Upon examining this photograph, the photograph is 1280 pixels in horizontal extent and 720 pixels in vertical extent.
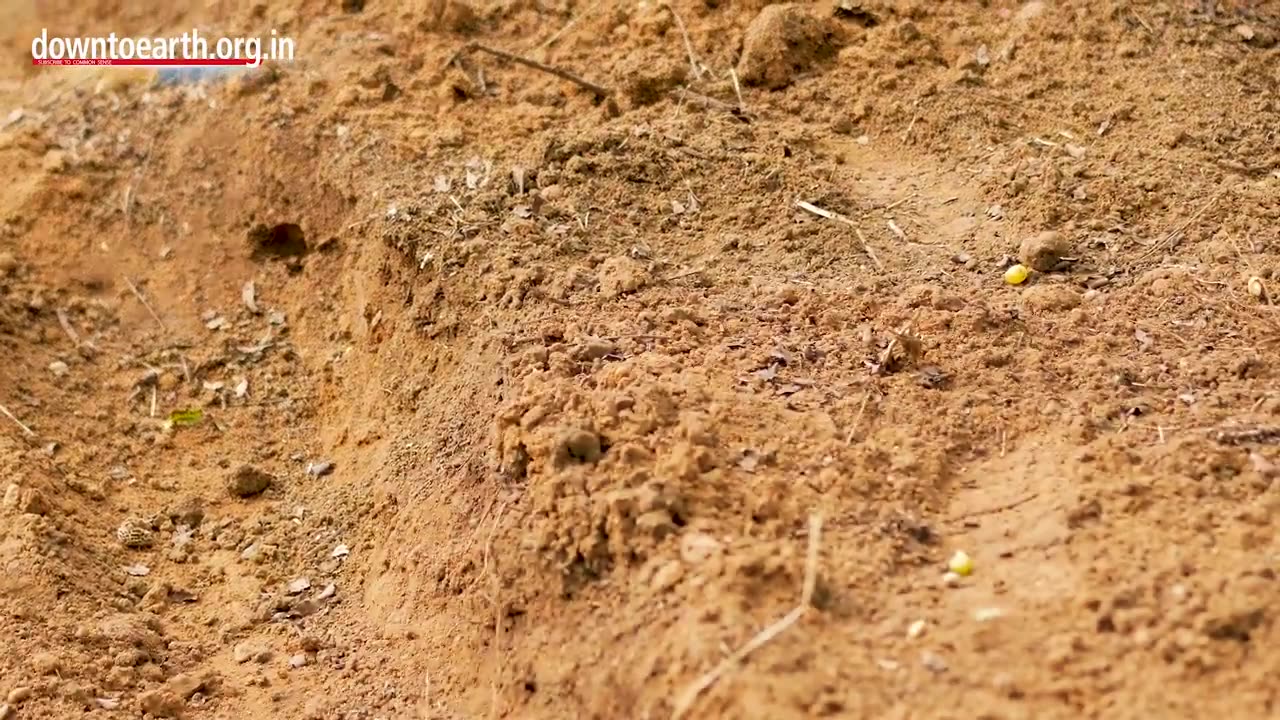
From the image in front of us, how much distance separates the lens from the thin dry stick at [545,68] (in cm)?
400

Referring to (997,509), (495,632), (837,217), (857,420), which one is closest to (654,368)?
(857,420)

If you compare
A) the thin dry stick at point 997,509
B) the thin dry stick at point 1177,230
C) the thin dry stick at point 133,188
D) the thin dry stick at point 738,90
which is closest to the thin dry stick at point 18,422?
the thin dry stick at point 133,188

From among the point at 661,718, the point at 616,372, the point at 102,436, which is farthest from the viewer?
the point at 102,436

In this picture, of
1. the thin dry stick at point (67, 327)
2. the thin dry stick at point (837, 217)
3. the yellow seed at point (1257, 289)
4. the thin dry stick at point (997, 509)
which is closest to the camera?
the thin dry stick at point (997, 509)

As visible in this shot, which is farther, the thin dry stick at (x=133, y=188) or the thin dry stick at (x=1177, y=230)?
the thin dry stick at (x=133, y=188)

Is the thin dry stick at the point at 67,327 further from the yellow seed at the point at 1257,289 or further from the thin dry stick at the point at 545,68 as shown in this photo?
the yellow seed at the point at 1257,289

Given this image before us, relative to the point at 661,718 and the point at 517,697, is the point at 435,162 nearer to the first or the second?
the point at 517,697

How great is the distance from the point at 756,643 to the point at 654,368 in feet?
2.61


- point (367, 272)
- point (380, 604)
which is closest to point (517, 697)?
point (380, 604)

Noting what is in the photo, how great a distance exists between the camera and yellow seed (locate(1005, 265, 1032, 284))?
3.13 m

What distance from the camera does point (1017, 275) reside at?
313 cm

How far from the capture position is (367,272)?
3.69m

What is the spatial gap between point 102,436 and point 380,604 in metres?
1.22

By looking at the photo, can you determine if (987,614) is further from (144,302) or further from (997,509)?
(144,302)
